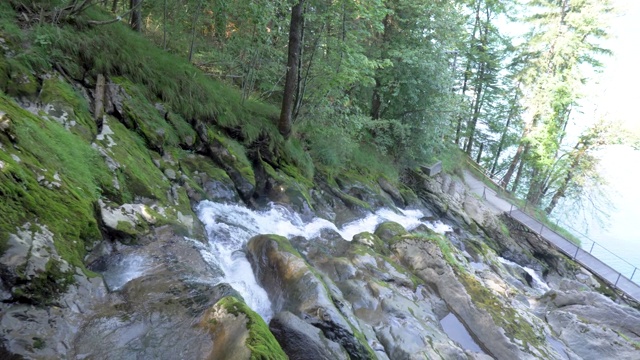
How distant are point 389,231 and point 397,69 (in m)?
7.66

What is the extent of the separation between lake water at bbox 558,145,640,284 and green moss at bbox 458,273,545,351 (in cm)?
1094

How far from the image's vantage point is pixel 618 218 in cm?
3173

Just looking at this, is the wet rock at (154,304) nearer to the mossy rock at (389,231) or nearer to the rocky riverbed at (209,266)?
the rocky riverbed at (209,266)

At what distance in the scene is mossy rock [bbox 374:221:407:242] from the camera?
10484 mm

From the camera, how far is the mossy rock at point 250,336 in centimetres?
354

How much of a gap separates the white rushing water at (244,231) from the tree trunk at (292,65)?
3.23 meters

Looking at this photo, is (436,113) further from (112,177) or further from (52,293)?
(52,293)

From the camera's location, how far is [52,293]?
3.80 meters

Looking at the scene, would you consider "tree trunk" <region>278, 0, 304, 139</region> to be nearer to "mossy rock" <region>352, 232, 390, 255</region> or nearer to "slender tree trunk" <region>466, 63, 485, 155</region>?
"mossy rock" <region>352, 232, 390, 255</region>

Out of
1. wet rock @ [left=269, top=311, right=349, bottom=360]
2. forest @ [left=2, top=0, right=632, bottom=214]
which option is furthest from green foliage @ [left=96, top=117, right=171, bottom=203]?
wet rock @ [left=269, top=311, right=349, bottom=360]

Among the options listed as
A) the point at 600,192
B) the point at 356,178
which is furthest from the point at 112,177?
the point at 600,192

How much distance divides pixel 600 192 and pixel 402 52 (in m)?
13.2

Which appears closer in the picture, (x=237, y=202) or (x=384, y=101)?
(x=237, y=202)

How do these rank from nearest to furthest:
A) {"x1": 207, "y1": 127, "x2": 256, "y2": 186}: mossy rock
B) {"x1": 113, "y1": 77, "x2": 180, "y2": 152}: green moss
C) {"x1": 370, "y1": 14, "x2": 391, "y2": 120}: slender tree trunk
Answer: {"x1": 113, "y1": 77, "x2": 180, "y2": 152}: green moss < {"x1": 207, "y1": 127, "x2": 256, "y2": 186}: mossy rock < {"x1": 370, "y1": 14, "x2": 391, "y2": 120}: slender tree trunk
